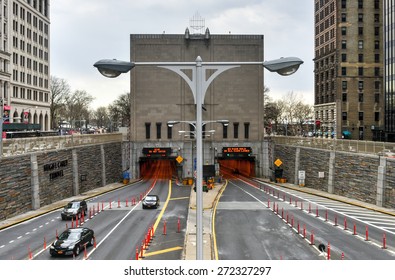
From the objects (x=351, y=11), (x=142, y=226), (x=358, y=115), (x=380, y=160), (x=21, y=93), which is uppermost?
(x=351, y=11)

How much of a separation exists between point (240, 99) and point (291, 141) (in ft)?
40.6

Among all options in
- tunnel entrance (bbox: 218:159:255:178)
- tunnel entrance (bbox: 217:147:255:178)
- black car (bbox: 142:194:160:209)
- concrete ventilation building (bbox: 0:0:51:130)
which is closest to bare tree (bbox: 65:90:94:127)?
concrete ventilation building (bbox: 0:0:51:130)

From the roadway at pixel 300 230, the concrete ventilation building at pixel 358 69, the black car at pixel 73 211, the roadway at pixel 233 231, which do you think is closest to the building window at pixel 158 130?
the roadway at pixel 233 231

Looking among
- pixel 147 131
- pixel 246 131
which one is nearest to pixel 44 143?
pixel 147 131

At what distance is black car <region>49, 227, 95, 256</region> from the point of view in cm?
2262

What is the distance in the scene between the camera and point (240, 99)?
6862 cm

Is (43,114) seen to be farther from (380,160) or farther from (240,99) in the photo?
(380,160)

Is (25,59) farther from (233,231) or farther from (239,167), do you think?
(233,231)

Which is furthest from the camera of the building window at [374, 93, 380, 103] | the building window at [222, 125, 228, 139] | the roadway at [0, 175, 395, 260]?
the building window at [374, 93, 380, 103]

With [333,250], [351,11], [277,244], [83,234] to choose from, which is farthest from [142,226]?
[351,11]

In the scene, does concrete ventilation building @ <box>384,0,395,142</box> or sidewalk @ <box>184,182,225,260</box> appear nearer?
sidewalk @ <box>184,182,225,260</box>

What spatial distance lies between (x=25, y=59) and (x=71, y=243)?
86300mm

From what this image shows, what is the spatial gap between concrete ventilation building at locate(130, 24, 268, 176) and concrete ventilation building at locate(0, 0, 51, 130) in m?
27.3

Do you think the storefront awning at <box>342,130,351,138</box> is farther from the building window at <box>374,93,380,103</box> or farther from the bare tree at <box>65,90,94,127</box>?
the bare tree at <box>65,90,94,127</box>
